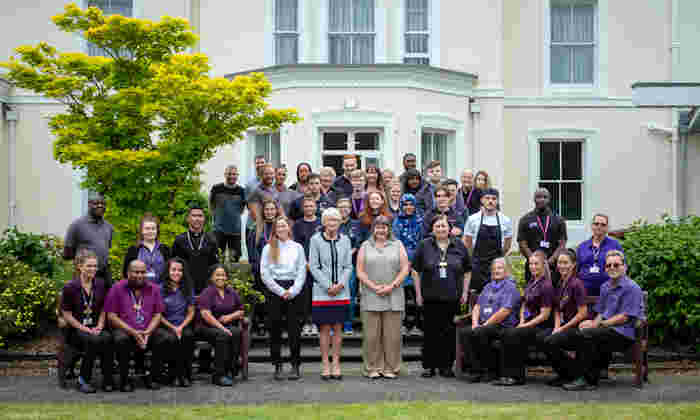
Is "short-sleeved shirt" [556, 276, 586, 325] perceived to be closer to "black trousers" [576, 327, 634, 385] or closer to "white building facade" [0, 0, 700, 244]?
"black trousers" [576, 327, 634, 385]

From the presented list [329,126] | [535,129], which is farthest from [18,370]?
[535,129]

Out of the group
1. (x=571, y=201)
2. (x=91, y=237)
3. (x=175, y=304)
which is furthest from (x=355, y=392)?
(x=571, y=201)

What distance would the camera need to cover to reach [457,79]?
682 inches

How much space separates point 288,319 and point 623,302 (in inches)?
152

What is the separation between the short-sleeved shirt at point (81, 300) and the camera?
29.5 feet

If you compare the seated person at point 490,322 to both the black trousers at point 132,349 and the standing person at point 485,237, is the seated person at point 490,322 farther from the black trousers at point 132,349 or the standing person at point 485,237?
the black trousers at point 132,349

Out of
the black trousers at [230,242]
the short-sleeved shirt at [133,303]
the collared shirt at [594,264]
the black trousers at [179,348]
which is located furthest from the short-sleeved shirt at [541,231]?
the short-sleeved shirt at [133,303]

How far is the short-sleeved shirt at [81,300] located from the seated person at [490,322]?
Result: 424 cm

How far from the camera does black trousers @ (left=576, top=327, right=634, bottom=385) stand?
29.3 feet

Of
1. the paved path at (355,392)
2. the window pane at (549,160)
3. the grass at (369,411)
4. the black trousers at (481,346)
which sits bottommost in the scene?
the paved path at (355,392)

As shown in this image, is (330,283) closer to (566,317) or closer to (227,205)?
(566,317)

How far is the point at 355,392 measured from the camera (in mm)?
8711

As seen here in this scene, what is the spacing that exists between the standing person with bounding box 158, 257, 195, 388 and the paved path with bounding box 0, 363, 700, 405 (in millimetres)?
271

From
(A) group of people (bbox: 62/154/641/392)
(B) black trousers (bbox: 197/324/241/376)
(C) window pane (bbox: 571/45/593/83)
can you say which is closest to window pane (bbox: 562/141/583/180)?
(C) window pane (bbox: 571/45/593/83)
